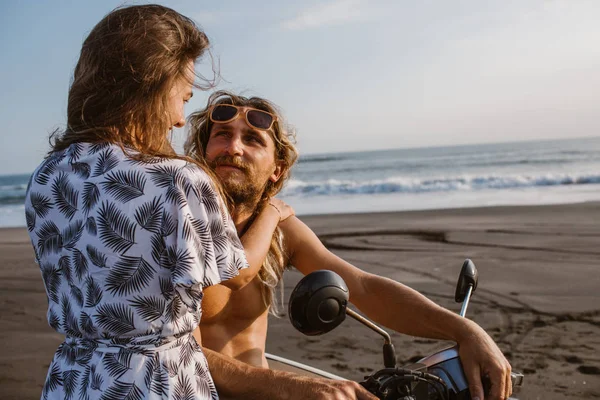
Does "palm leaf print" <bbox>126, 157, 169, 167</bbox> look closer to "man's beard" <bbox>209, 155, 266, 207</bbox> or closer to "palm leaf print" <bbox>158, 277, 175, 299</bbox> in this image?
"palm leaf print" <bbox>158, 277, 175, 299</bbox>

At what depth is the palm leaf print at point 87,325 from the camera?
4.75 feet

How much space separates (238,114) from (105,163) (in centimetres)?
144

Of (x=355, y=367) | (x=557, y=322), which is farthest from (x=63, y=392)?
(x=557, y=322)

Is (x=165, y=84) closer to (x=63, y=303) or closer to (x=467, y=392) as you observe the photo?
(x=63, y=303)

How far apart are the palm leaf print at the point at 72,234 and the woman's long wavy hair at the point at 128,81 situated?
219mm

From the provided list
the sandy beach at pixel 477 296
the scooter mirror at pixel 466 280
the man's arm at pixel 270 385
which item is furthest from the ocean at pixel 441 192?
the man's arm at pixel 270 385

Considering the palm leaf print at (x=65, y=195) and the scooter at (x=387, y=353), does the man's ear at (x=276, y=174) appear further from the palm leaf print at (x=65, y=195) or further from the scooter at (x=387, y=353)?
the palm leaf print at (x=65, y=195)

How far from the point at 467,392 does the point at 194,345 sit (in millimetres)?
879

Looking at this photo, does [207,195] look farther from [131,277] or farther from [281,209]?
[281,209]

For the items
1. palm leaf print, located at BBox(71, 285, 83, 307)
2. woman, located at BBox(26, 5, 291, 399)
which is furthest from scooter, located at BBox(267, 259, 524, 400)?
palm leaf print, located at BBox(71, 285, 83, 307)

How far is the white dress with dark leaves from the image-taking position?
140cm

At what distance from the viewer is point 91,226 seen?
4.65ft

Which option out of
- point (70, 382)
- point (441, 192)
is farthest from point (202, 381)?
point (441, 192)

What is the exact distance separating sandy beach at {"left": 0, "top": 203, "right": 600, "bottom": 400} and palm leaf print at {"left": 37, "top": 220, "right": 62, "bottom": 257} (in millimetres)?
3917
